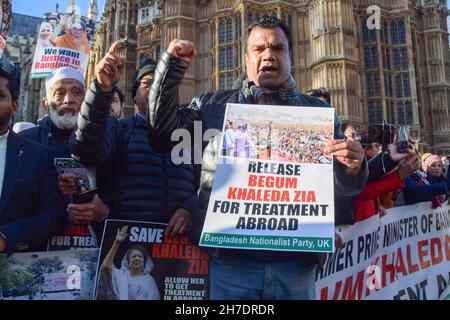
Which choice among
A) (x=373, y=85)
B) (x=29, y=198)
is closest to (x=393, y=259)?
(x=29, y=198)

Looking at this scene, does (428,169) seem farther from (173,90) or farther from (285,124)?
(173,90)

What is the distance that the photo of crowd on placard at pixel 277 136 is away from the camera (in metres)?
2.46

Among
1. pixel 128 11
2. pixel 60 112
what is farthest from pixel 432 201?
pixel 128 11

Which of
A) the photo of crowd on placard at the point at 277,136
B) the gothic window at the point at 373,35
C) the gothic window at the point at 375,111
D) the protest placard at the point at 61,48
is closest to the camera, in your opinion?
the photo of crowd on placard at the point at 277,136

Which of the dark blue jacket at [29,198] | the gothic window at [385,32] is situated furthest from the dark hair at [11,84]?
the gothic window at [385,32]

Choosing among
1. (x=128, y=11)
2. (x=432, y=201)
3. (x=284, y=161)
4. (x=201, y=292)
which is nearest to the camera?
(x=284, y=161)

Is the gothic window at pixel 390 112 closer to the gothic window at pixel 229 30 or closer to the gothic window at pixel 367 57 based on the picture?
the gothic window at pixel 367 57

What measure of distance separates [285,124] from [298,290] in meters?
0.94

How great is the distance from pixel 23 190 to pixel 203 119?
122 cm

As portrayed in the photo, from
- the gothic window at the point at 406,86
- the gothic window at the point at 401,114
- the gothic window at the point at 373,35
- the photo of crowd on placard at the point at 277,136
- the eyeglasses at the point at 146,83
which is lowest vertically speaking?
the photo of crowd on placard at the point at 277,136

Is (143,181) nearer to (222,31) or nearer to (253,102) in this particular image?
(253,102)

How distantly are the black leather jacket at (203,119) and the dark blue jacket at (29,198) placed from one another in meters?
0.81

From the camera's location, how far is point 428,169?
5.70 m

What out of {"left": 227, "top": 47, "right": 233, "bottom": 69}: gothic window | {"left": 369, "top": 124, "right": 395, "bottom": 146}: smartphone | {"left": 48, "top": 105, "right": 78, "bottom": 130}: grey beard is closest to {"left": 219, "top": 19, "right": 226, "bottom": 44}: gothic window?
{"left": 227, "top": 47, "right": 233, "bottom": 69}: gothic window
